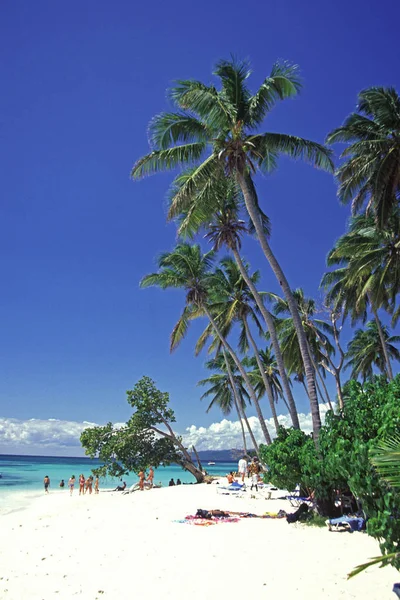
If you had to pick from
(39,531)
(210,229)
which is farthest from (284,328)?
(39,531)

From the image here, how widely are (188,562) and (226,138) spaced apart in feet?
37.5

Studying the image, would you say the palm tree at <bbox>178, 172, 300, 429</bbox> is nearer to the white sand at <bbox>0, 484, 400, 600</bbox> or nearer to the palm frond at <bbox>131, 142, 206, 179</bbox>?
the palm frond at <bbox>131, 142, 206, 179</bbox>

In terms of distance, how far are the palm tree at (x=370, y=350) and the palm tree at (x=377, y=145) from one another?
2186 cm

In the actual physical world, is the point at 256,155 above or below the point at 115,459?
above

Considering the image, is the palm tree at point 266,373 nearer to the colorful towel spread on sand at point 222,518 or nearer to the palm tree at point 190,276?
the palm tree at point 190,276

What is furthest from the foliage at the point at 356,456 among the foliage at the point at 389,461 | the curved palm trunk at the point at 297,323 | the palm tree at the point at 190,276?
the palm tree at the point at 190,276

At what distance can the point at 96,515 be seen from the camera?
15.0 metres

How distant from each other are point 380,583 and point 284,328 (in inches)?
852

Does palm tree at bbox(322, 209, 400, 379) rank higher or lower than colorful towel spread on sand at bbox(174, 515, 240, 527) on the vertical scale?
higher

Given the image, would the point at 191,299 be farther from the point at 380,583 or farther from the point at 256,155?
the point at 380,583

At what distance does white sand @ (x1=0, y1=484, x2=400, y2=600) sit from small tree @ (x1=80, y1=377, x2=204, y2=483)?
13.7 meters

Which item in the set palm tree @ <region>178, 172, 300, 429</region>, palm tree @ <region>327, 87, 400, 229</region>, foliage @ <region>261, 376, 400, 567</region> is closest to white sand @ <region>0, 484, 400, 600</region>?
foliage @ <region>261, 376, 400, 567</region>

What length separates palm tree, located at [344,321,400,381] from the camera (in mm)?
35344

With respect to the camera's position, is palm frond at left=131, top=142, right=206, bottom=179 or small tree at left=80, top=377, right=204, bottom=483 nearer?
palm frond at left=131, top=142, right=206, bottom=179
